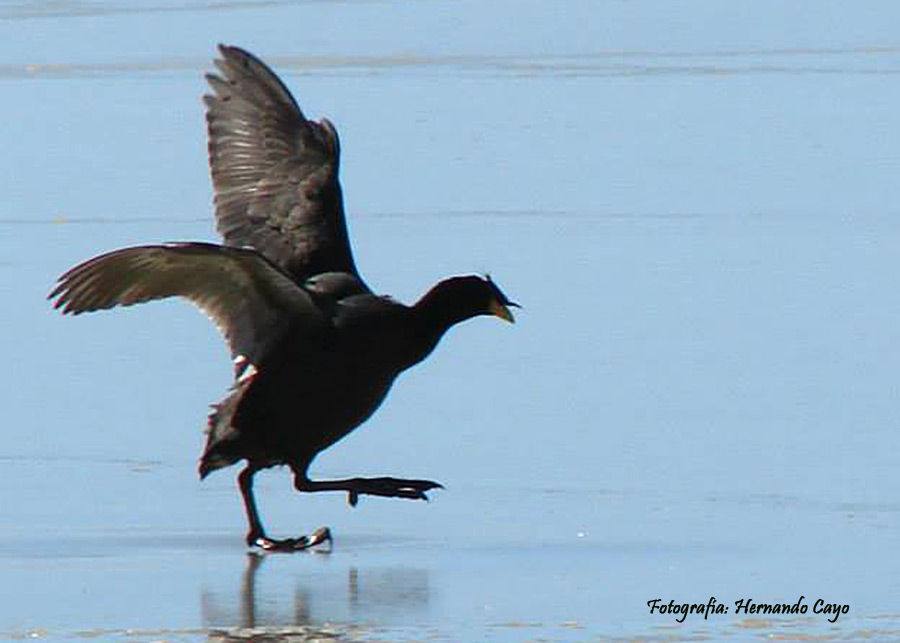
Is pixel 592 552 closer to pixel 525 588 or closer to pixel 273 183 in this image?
pixel 525 588

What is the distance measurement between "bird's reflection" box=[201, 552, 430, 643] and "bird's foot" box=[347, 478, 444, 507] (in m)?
0.31

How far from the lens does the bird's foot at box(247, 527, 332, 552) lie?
6117 millimetres

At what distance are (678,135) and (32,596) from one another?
603cm

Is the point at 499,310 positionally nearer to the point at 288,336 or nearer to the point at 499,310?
the point at 499,310

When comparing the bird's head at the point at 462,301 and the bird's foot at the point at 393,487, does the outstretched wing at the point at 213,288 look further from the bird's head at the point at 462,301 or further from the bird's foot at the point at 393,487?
the bird's foot at the point at 393,487

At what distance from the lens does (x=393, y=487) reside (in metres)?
6.31

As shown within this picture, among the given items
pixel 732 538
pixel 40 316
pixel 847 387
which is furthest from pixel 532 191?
pixel 732 538

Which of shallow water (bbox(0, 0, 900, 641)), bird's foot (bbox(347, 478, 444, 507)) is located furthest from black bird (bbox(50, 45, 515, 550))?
shallow water (bbox(0, 0, 900, 641))

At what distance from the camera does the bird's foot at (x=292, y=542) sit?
612 centimetres

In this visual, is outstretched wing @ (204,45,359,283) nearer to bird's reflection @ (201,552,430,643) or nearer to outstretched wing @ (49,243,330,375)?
outstretched wing @ (49,243,330,375)

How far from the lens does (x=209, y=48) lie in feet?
45.1

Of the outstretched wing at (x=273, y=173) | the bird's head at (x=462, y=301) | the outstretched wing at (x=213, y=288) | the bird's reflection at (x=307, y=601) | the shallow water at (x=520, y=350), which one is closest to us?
the bird's reflection at (x=307, y=601)

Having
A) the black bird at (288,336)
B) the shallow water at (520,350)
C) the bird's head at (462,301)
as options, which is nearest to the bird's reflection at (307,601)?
the shallow water at (520,350)

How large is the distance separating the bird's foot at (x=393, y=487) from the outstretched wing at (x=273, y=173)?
0.61 meters
